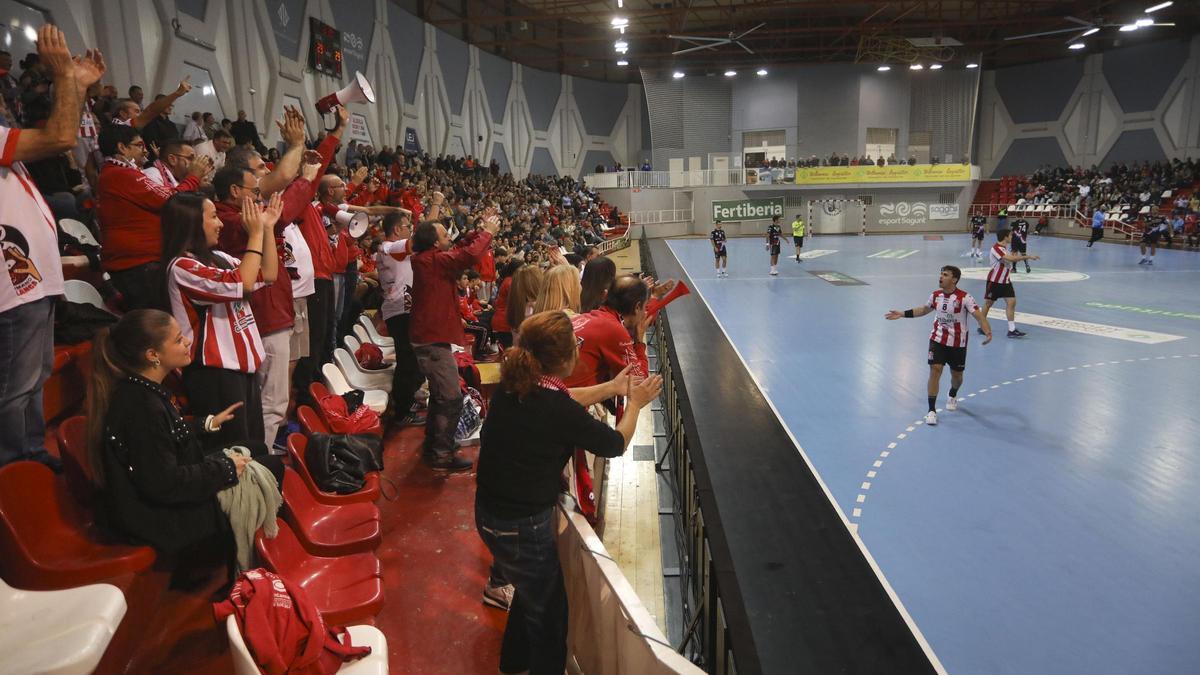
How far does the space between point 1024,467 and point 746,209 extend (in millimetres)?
30981

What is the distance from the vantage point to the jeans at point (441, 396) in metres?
4.72

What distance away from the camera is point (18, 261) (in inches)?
104

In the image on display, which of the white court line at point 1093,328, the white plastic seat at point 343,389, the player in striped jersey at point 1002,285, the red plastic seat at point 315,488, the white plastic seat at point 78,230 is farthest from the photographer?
the player in striped jersey at point 1002,285

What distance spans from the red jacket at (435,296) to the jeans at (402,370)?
106cm

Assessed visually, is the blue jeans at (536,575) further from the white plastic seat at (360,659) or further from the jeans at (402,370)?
the jeans at (402,370)

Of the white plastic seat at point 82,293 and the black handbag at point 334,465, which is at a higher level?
the white plastic seat at point 82,293

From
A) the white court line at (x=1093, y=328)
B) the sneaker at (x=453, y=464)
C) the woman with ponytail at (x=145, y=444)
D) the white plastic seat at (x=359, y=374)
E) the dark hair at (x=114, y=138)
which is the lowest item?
the white court line at (x=1093, y=328)

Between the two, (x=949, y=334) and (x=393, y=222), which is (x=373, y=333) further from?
(x=949, y=334)

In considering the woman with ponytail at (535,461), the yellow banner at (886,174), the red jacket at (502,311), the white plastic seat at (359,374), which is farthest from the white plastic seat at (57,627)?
the yellow banner at (886,174)

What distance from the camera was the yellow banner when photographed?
111 feet

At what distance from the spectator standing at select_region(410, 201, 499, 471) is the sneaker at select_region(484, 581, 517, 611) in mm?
1577

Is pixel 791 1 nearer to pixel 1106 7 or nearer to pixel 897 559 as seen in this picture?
pixel 1106 7

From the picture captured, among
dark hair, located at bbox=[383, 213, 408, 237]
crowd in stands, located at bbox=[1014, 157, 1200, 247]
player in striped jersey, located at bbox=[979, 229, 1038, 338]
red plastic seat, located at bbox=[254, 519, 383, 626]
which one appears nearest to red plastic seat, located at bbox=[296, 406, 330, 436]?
red plastic seat, located at bbox=[254, 519, 383, 626]

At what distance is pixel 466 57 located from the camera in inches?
1182
